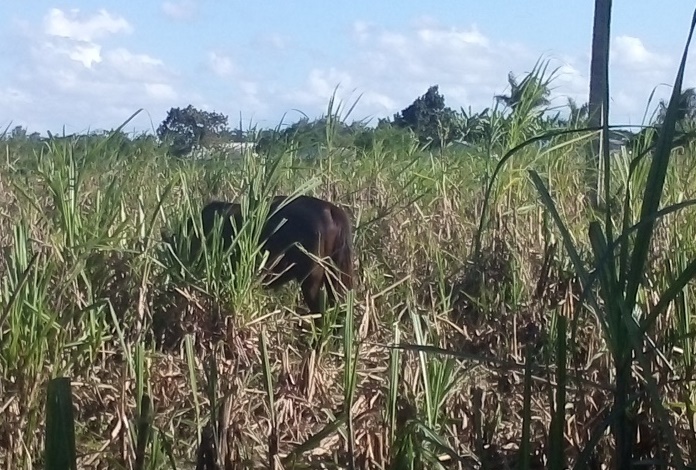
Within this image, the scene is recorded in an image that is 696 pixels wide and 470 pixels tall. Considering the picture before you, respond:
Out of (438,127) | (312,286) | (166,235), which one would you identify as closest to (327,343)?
(166,235)

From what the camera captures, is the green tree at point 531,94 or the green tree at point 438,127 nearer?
the green tree at point 531,94

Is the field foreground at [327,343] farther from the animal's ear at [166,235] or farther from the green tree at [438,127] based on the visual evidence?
the green tree at [438,127]

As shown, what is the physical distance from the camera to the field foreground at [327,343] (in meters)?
2.73

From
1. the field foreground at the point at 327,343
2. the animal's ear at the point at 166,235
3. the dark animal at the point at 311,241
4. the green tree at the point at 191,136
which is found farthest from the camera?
the green tree at the point at 191,136

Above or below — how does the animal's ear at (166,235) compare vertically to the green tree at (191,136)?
below

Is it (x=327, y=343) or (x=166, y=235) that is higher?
(x=166, y=235)

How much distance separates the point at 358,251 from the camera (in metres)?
6.56

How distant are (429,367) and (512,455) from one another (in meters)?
0.39

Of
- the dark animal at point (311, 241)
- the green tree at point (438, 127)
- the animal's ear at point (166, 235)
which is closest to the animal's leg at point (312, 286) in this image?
the dark animal at point (311, 241)

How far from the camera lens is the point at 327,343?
4.45m

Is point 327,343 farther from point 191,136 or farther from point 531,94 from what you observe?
point 191,136

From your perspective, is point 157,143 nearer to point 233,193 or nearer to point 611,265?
point 233,193

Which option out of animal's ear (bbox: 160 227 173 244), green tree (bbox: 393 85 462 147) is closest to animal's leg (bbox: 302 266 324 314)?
animal's ear (bbox: 160 227 173 244)

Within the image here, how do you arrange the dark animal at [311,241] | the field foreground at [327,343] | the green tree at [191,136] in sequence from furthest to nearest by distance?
the green tree at [191,136] → the dark animal at [311,241] → the field foreground at [327,343]
